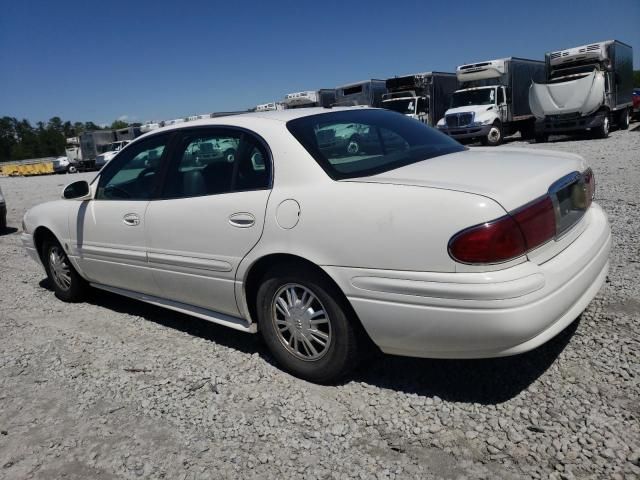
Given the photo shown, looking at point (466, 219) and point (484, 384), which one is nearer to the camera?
point (466, 219)

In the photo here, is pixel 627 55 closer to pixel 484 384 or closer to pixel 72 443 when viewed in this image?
pixel 484 384

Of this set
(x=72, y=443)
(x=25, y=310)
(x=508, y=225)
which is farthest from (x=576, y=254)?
(x=25, y=310)

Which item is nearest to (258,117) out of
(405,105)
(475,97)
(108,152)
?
(475,97)

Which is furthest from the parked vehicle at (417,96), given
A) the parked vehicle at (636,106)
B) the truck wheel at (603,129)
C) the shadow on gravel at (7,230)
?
the shadow on gravel at (7,230)

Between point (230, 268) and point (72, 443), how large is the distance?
1243 millimetres

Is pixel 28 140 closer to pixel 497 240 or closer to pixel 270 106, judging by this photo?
pixel 270 106

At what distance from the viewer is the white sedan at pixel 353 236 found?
7.60 ft

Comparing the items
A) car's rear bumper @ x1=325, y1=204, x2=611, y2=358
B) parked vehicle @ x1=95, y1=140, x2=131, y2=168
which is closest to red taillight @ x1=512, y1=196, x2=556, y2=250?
car's rear bumper @ x1=325, y1=204, x2=611, y2=358

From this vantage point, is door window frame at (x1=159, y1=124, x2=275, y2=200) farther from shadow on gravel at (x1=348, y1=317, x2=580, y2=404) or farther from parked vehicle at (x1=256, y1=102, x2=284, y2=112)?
parked vehicle at (x1=256, y1=102, x2=284, y2=112)

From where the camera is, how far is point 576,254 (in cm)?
264

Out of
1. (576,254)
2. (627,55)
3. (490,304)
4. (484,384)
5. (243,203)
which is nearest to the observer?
(490,304)

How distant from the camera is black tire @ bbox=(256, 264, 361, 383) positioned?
2.75m

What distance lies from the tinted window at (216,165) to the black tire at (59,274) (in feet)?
5.77

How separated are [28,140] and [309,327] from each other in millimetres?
107094
